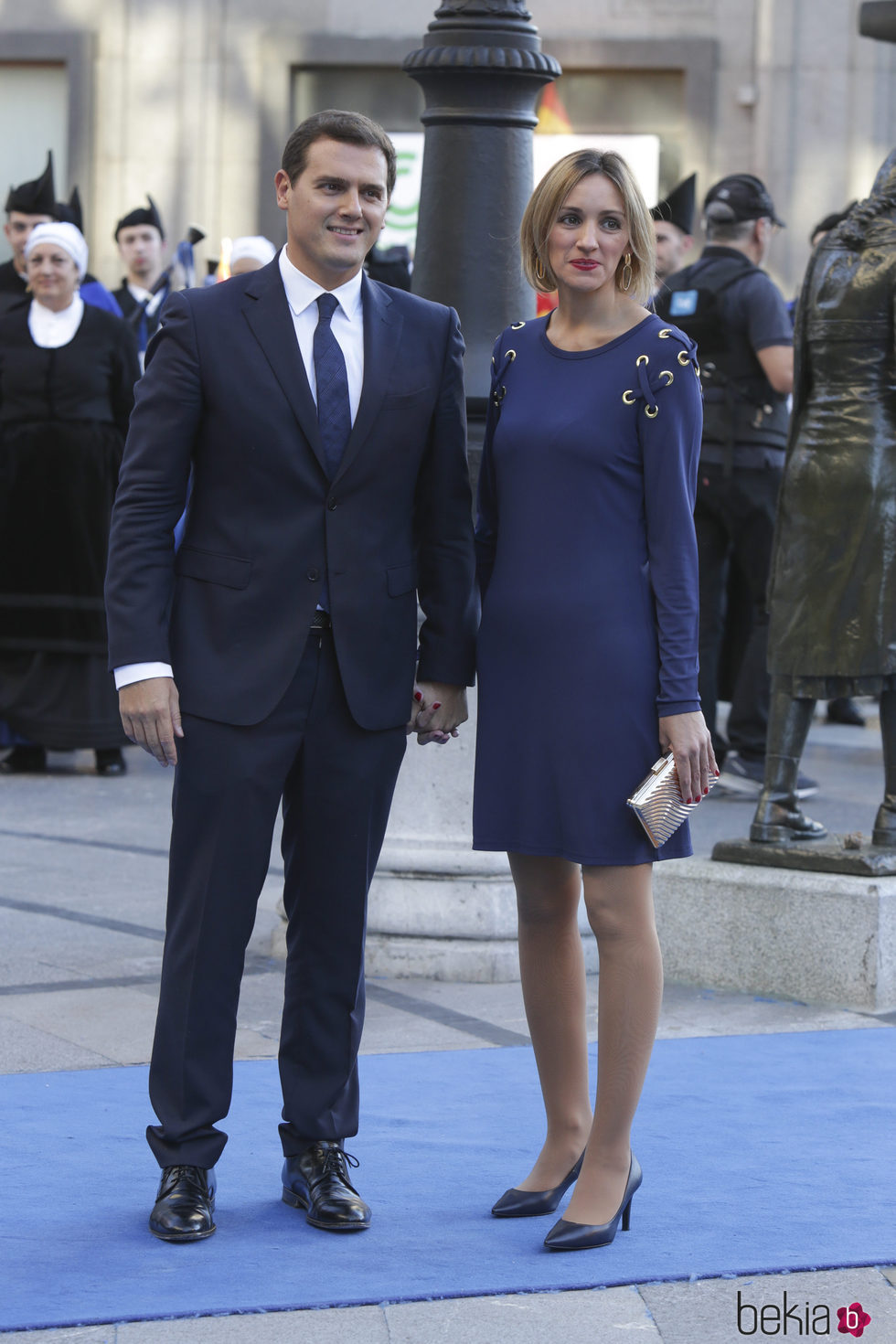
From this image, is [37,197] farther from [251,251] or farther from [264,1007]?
[264,1007]

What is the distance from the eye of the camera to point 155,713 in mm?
3605

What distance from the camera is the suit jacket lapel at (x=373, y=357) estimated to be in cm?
368

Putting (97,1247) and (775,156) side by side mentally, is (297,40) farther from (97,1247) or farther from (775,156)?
(97,1247)

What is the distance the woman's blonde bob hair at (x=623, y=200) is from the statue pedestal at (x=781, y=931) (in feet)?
7.28

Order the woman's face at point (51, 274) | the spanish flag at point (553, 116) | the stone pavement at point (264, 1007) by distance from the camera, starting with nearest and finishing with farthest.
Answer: the stone pavement at point (264, 1007) < the woman's face at point (51, 274) < the spanish flag at point (553, 116)

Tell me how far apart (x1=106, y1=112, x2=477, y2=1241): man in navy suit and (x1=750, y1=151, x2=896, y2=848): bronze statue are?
2.10m

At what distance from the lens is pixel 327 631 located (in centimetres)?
371

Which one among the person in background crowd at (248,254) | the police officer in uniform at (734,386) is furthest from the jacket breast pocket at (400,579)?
the person in background crowd at (248,254)

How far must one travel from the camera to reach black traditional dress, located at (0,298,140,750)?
9.12m

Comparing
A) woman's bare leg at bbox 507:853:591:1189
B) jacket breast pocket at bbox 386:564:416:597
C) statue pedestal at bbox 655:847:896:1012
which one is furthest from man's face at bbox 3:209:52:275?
woman's bare leg at bbox 507:853:591:1189

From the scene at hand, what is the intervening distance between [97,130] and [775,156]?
5579 millimetres

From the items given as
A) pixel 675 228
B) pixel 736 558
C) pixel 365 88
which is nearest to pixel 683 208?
pixel 675 228

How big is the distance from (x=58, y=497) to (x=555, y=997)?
19.5ft

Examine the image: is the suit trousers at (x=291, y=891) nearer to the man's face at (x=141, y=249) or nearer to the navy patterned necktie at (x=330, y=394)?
the navy patterned necktie at (x=330, y=394)
